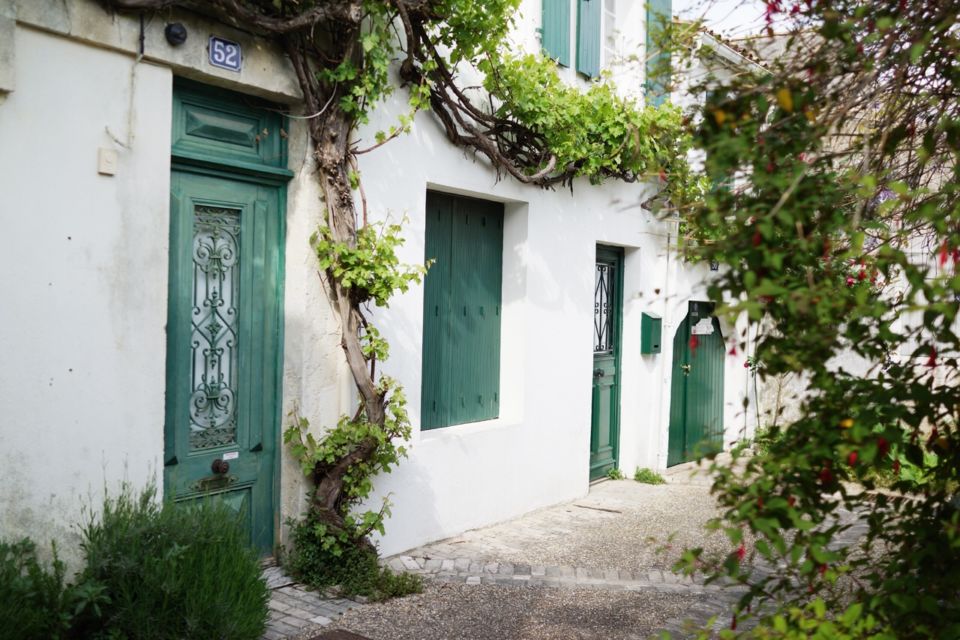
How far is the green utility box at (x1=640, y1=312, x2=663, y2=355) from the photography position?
30.2 feet

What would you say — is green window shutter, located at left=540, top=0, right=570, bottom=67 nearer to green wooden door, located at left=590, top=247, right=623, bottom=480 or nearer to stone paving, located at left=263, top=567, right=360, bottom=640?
green wooden door, located at left=590, top=247, right=623, bottom=480

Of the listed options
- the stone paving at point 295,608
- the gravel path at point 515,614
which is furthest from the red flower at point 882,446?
the stone paving at point 295,608

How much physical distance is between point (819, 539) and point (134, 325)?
3437mm

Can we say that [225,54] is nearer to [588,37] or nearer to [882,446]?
[882,446]

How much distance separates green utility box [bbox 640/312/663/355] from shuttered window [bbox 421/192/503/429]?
2.41 m

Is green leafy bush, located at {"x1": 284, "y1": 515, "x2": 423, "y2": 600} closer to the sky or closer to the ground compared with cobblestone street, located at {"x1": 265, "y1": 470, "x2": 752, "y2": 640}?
closer to the sky

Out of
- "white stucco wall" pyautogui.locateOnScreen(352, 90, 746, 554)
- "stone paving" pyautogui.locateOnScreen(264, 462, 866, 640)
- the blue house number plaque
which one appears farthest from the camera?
"white stucco wall" pyautogui.locateOnScreen(352, 90, 746, 554)

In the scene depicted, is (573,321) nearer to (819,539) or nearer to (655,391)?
(655,391)

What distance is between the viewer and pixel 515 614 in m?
5.04

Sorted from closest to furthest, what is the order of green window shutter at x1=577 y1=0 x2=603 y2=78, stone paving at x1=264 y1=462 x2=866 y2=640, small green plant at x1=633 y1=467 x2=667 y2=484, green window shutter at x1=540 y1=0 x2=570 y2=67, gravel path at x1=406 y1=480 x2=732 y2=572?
1. stone paving at x1=264 y1=462 x2=866 y2=640
2. gravel path at x1=406 y1=480 x2=732 y2=572
3. green window shutter at x1=540 y1=0 x2=570 y2=67
4. green window shutter at x1=577 y1=0 x2=603 y2=78
5. small green plant at x1=633 y1=467 x2=667 y2=484

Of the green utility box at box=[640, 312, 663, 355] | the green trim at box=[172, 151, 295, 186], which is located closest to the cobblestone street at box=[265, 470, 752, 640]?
the green utility box at box=[640, 312, 663, 355]

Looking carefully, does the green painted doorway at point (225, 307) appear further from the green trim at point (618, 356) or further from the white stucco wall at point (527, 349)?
the green trim at point (618, 356)

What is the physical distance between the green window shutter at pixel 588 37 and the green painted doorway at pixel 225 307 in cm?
378

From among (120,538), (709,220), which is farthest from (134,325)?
(709,220)
